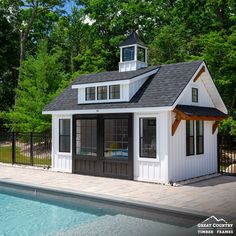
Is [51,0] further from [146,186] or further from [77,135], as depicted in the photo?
[146,186]

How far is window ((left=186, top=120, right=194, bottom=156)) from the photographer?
1469cm

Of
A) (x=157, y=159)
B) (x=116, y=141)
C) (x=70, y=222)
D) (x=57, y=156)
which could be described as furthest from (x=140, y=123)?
(x=70, y=222)

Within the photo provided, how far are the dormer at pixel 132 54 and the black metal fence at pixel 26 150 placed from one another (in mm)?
5287

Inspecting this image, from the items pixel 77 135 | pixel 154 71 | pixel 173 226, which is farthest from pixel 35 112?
pixel 173 226

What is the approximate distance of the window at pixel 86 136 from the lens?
16.2 metres

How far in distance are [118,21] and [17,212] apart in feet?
103

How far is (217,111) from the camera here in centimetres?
1670

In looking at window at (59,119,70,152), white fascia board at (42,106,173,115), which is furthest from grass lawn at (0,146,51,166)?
white fascia board at (42,106,173,115)

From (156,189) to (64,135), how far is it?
638cm

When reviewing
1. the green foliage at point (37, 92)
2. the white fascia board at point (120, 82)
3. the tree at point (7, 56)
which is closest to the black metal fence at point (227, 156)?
the white fascia board at point (120, 82)

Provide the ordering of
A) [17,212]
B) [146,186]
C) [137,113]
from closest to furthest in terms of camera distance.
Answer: [17,212] → [146,186] → [137,113]

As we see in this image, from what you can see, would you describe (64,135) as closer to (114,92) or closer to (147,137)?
(114,92)

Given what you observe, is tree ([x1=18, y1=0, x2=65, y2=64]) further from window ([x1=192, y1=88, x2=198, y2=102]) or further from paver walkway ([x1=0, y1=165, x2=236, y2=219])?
window ([x1=192, y1=88, x2=198, y2=102])

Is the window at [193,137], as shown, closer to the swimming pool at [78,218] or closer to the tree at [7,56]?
the swimming pool at [78,218]
